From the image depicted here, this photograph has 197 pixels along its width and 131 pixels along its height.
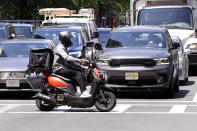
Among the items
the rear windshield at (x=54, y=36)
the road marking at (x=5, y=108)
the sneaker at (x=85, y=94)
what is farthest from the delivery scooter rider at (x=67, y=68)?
the rear windshield at (x=54, y=36)

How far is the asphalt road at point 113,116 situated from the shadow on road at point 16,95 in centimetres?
36

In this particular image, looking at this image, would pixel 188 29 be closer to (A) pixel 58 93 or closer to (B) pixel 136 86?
(B) pixel 136 86

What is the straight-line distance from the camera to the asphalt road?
1272cm

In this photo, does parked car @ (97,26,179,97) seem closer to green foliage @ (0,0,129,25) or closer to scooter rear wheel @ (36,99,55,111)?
scooter rear wheel @ (36,99,55,111)

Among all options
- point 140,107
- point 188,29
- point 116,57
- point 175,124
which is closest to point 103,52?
point 116,57

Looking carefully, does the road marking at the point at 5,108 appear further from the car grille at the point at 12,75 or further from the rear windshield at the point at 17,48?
the rear windshield at the point at 17,48

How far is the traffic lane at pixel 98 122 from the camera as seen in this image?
12602 millimetres

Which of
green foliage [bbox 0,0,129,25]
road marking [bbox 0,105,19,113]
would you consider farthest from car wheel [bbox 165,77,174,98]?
green foliage [bbox 0,0,129,25]

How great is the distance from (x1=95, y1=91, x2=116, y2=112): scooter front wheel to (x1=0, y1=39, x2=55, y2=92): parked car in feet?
11.9

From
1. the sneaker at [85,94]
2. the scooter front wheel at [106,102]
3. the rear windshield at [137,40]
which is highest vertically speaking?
the rear windshield at [137,40]

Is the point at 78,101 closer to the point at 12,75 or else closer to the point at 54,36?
the point at 12,75

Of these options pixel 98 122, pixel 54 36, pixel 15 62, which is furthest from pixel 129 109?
pixel 54 36

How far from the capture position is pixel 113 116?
14477mm

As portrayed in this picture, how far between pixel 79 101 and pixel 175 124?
2.65m
